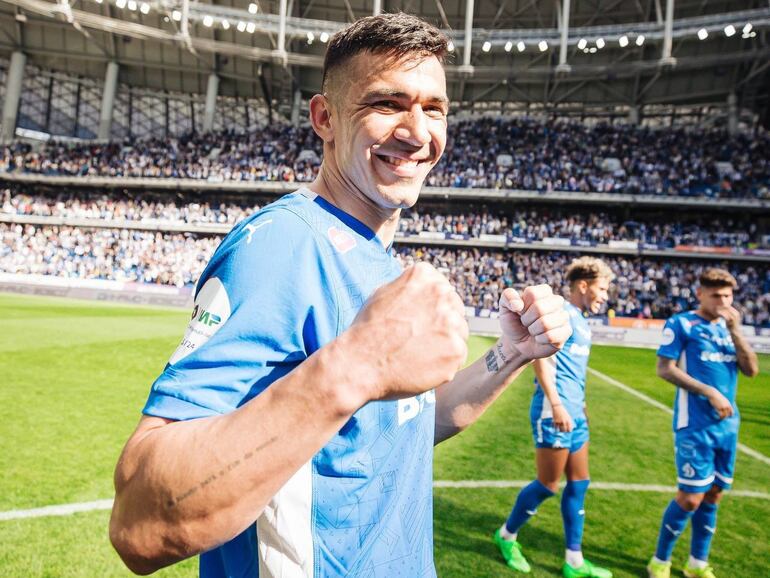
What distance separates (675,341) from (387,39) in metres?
4.48

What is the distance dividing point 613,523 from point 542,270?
86.5 ft

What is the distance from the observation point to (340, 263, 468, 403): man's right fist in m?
0.97

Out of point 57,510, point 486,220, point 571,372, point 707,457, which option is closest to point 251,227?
point 571,372

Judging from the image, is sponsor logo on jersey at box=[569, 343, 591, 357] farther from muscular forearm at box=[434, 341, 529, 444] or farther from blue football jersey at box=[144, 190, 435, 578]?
blue football jersey at box=[144, 190, 435, 578]

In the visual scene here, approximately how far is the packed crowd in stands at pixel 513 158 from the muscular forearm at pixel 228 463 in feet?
107

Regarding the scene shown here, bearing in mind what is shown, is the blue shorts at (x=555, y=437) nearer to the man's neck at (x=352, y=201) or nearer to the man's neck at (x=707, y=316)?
the man's neck at (x=707, y=316)

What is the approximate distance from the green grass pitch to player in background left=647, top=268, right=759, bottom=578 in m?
0.38

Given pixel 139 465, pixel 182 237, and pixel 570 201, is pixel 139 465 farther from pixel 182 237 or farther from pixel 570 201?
pixel 182 237

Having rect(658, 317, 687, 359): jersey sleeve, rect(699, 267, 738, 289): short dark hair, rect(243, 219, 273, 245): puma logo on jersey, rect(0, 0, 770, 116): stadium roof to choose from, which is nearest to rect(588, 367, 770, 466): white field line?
rect(658, 317, 687, 359): jersey sleeve

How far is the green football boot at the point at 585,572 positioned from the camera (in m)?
4.12

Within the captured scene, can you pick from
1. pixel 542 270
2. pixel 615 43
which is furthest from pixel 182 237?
pixel 615 43

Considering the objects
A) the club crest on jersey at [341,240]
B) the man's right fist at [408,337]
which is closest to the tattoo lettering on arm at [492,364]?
the club crest on jersey at [341,240]

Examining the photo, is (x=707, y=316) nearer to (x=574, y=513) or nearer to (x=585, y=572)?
(x=574, y=513)

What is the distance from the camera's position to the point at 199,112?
46.1m
